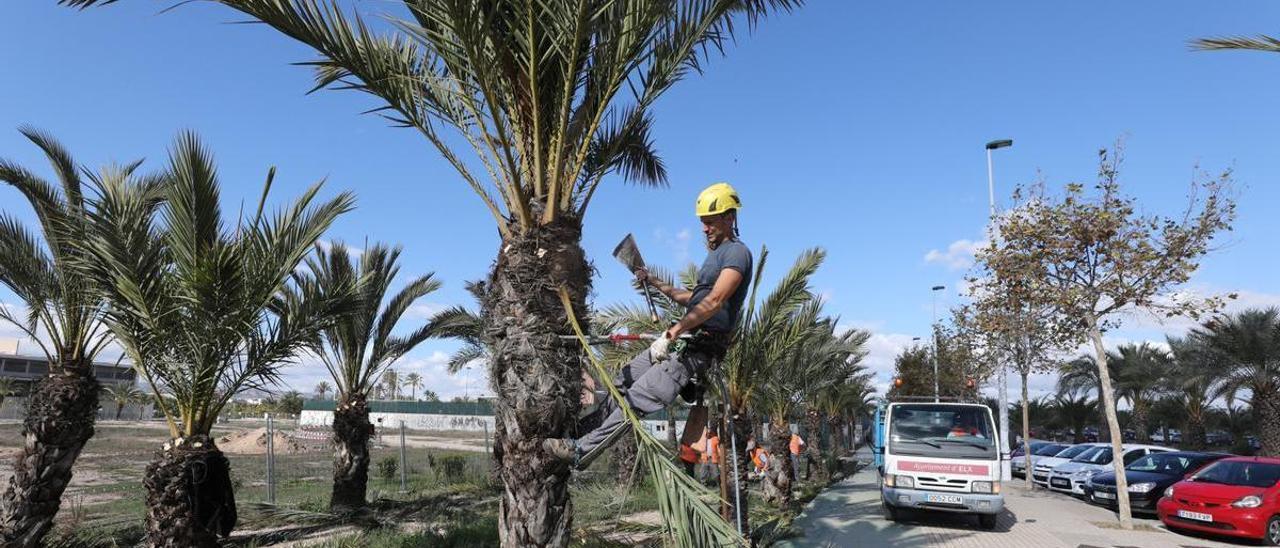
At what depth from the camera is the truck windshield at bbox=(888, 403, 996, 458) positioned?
40.3 feet

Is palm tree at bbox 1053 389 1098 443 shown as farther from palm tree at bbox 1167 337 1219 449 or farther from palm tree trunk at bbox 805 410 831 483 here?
palm tree trunk at bbox 805 410 831 483

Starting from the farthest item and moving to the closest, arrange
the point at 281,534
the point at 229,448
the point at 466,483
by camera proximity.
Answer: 1. the point at 229,448
2. the point at 466,483
3. the point at 281,534

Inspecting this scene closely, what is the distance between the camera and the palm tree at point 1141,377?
33062mm

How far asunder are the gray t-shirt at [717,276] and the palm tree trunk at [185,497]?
616 centimetres

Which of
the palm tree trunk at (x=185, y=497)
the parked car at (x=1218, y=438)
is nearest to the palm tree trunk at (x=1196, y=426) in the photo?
the parked car at (x=1218, y=438)

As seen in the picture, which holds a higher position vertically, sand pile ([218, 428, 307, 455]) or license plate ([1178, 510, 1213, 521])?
license plate ([1178, 510, 1213, 521])

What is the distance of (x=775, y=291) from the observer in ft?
38.6

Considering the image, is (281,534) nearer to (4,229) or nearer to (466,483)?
(4,229)

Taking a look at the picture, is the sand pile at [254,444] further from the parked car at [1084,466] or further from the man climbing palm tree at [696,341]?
the man climbing palm tree at [696,341]

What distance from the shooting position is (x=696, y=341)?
4.56m

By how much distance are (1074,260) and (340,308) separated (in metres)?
13.2

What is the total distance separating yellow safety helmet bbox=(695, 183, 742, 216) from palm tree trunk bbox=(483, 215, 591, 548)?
961mm

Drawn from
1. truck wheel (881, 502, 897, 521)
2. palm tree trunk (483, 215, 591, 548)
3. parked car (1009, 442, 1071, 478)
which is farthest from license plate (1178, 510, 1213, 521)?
palm tree trunk (483, 215, 591, 548)

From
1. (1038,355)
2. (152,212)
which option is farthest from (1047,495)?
(152,212)
